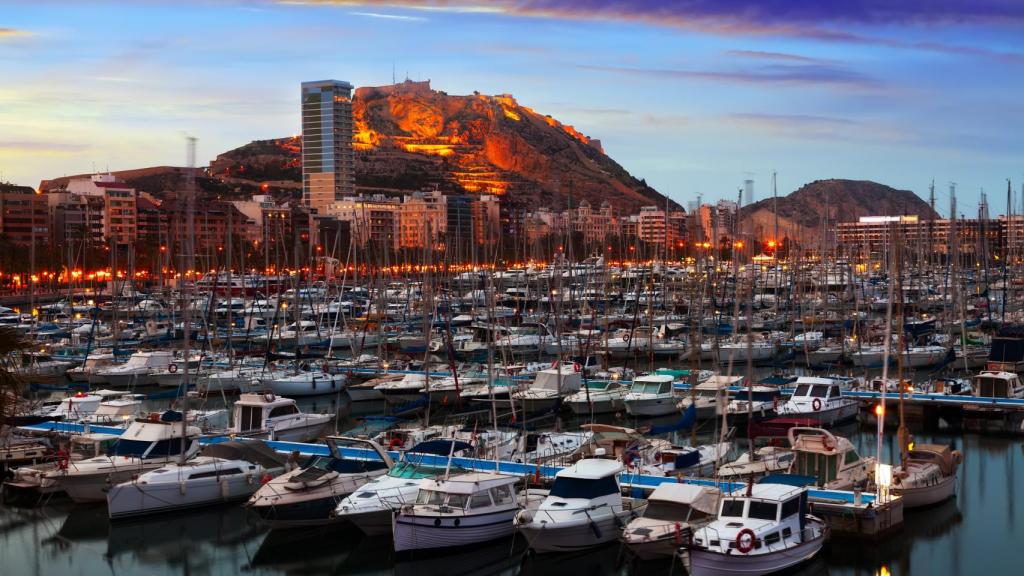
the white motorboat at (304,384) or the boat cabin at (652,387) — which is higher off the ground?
the boat cabin at (652,387)

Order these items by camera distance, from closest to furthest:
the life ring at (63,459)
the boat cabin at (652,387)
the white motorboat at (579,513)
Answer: the white motorboat at (579,513)
the life ring at (63,459)
the boat cabin at (652,387)

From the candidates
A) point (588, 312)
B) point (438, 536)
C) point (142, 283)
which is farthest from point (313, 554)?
point (142, 283)

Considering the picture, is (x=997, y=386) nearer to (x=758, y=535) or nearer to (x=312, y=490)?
(x=758, y=535)

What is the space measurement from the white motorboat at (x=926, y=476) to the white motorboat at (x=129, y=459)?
17.0 meters

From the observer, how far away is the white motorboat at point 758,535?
19438 millimetres

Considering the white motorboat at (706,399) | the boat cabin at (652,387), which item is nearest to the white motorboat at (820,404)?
the white motorboat at (706,399)

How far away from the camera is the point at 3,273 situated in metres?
111

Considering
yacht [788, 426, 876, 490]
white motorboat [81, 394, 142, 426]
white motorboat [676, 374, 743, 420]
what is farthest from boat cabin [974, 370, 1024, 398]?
white motorboat [81, 394, 142, 426]

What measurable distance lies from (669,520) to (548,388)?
1856 cm

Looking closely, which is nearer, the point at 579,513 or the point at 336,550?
the point at 579,513

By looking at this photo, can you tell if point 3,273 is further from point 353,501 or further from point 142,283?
point 353,501

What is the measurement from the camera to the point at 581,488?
22266 millimetres

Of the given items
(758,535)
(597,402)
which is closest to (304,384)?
(597,402)

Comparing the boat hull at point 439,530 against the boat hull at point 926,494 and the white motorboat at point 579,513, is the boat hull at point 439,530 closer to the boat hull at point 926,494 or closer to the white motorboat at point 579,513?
the white motorboat at point 579,513
